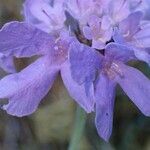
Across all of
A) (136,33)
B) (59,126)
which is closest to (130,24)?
(136,33)

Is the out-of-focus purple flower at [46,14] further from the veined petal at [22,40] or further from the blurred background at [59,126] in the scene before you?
the blurred background at [59,126]

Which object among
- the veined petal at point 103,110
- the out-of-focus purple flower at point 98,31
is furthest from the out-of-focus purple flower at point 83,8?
the veined petal at point 103,110

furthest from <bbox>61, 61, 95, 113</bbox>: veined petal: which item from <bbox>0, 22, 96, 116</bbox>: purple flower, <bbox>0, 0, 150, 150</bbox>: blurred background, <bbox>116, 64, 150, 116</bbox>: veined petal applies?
<bbox>0, 0, 150, 150</bbox>: blurred background

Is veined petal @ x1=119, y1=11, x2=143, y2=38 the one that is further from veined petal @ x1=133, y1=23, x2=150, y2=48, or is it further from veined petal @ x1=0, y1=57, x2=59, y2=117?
veined petal @ x1=0, y1=57, x2=59, y2=117

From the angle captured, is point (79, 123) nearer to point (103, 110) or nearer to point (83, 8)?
point (103, 110)

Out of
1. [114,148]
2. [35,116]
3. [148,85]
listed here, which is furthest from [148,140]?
[148,85]

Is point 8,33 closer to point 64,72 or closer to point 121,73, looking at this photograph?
point 64,72
